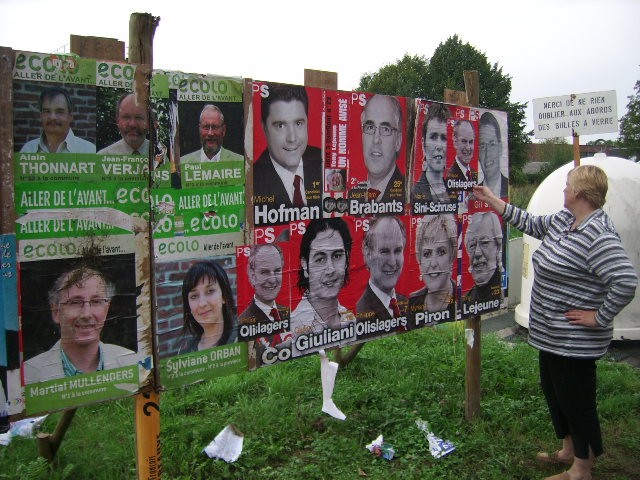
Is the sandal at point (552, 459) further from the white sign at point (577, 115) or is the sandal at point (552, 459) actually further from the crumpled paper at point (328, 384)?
the white sign at point (577, 115)

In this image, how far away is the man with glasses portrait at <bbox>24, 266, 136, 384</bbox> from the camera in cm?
225

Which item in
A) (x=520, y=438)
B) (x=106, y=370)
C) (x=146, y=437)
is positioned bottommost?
(x=520, y=438)

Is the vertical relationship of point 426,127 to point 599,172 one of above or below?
above

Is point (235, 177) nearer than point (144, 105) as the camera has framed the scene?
No

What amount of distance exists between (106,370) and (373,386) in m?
2.67

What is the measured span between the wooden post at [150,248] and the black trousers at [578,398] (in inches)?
86.5

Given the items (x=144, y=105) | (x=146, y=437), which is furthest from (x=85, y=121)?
(x=146, y=437)

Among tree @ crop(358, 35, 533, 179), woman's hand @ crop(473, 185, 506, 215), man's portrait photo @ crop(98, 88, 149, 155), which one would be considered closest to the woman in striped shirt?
woman's hand @ crop(473, 185, 506, 215)

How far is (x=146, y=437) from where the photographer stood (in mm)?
2656

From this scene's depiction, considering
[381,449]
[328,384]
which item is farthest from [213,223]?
[381,449]

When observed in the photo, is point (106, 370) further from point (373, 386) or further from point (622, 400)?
point (622, 400)

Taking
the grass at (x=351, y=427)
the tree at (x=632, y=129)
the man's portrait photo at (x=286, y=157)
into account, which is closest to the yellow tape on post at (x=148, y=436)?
the grass at (x=351, y=427)

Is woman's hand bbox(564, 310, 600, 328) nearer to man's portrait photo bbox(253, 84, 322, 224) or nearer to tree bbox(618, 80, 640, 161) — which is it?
man's portrait photo bbox(253, 84, 322, 224)

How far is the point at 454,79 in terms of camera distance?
44094mm
